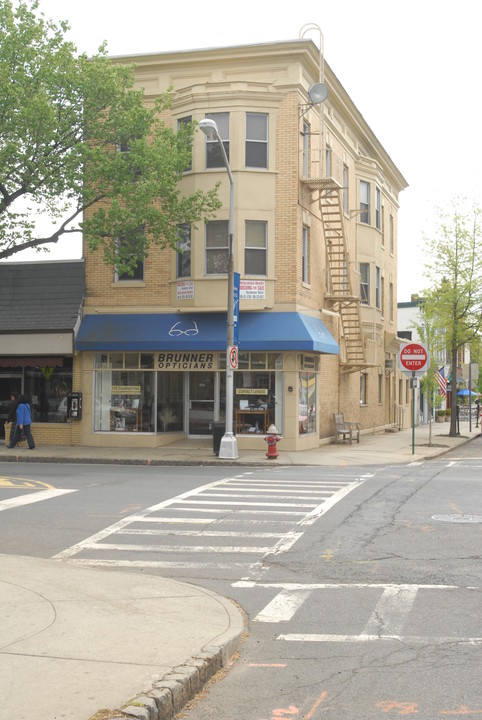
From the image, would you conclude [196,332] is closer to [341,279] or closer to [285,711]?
[341,279]

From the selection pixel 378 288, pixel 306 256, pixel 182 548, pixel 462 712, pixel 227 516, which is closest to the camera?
pixel 462 712

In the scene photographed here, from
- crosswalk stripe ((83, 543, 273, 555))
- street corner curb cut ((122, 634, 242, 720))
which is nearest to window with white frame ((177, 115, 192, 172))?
crosswalk stripe ((83, 543, 273, 555))

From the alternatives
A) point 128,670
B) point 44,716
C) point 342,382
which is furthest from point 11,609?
point 342,382

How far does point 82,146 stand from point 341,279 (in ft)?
36.3

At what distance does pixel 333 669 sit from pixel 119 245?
66.5ft

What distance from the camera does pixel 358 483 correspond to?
1641cm

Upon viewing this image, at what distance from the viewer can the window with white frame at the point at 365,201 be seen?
Result: 33375 millimetres

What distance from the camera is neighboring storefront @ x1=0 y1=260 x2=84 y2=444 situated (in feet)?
83.2

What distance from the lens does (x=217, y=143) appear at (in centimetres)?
2491

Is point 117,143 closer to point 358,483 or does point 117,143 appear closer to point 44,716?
point 358,483

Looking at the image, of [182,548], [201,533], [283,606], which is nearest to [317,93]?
[201,533]

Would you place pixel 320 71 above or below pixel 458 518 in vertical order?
above

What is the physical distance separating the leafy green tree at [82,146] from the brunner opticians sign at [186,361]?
10.5 feet

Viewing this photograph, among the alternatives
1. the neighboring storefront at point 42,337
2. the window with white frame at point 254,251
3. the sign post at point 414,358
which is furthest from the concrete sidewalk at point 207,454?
the window with white frame at point 254,251
